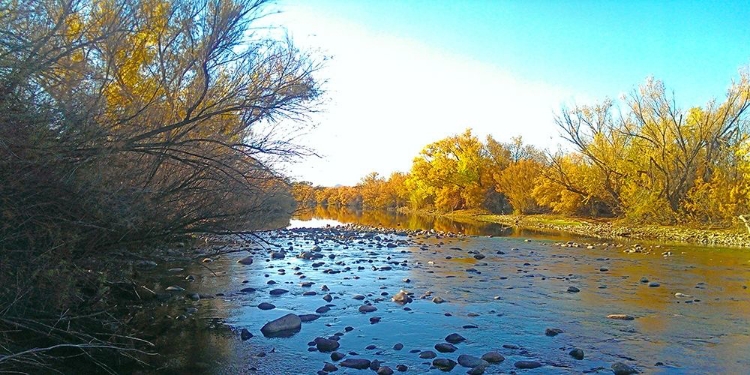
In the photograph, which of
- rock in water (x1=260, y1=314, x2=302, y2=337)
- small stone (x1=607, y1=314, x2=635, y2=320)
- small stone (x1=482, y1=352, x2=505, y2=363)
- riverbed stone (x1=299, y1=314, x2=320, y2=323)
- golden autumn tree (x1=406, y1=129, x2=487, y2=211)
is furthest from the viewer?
golden autumn tree (x1=406, y1=129, x2=487, y2=211)

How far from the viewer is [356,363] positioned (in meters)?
7.48

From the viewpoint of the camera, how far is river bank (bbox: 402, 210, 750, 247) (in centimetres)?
2758

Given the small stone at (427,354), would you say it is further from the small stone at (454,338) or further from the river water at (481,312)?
the small stone at (454,338)

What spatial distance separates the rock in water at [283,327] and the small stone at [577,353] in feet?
14.2

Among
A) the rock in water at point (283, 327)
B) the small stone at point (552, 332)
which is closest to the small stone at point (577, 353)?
the small stone at point (552, 332)

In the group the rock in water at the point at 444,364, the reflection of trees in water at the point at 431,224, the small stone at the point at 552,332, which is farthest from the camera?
the reflection of trees in water at the point at 431,224

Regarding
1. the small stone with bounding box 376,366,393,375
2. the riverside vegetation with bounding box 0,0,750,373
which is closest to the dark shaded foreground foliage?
the riverside vegetation with bounding box 0,0,750,373

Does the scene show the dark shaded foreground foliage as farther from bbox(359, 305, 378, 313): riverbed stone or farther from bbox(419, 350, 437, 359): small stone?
bbox(419, 350, 437, 359): small stone

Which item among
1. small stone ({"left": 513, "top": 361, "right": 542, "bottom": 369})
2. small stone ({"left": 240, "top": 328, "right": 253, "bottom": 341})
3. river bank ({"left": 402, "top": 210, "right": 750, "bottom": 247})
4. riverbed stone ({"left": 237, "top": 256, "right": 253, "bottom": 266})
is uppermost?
Result: river bank ({"left": 402, "top": 210, "right": 750, "bottom": 247})

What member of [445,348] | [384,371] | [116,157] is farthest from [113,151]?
[445,348]

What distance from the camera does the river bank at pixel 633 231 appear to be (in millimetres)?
27578

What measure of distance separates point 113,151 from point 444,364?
512 cm

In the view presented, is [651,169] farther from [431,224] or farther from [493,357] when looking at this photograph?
[493,357]

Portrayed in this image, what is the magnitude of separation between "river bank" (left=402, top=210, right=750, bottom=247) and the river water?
8757 millimetres
